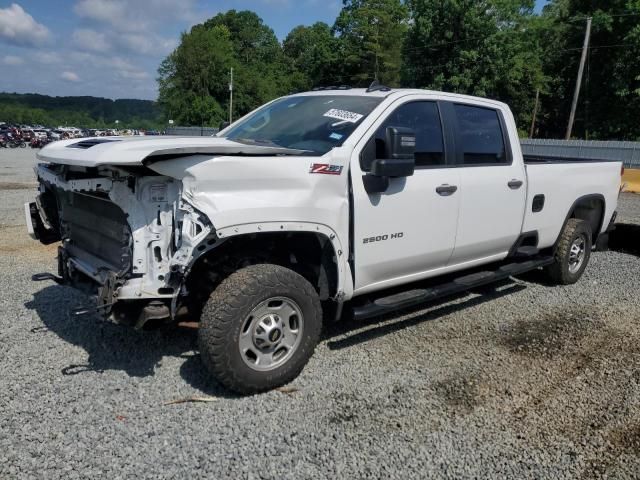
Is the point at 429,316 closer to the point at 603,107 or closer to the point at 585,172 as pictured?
the point at 585,172

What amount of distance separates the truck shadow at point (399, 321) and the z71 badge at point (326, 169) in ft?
4.99

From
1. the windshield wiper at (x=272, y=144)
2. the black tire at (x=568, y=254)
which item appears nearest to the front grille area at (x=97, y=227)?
the windshield wiper at (x=272, y=144)

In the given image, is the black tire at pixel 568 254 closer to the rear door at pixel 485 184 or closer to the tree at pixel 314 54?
the rear door at pixel 485 184

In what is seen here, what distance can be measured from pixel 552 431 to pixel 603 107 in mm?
47106

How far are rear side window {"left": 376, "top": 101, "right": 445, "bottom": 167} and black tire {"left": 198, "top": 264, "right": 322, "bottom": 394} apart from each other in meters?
1.51

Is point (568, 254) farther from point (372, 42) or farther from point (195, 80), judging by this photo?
point (195, 80)

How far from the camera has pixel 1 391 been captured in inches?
136

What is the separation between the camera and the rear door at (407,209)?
3.85 metres

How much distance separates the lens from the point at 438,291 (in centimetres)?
447

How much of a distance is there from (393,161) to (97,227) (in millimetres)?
2131

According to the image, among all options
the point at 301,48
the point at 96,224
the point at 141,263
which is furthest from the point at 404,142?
the point at 301,48

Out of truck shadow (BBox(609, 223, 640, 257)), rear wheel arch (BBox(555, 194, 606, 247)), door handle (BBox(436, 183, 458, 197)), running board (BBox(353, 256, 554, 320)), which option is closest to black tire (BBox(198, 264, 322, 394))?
running board (BBox(353, 256, 554, 320))

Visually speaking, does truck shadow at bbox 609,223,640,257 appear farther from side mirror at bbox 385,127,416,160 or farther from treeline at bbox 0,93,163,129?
treeline at bbox 0,93,163,129

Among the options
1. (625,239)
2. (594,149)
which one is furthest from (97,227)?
(594,149)
